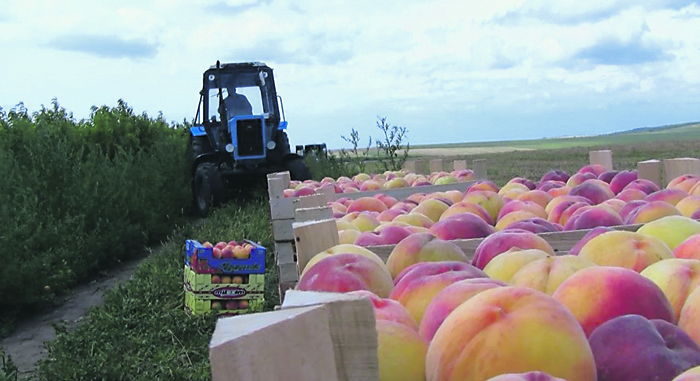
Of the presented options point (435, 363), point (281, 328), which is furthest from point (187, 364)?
point (281, 328)

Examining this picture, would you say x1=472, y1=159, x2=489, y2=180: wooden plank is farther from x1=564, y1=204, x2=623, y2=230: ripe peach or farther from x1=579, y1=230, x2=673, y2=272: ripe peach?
x1=579, y1=230, x2=673, y2=272: ripe peach

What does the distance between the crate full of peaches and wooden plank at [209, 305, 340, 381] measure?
4.97 metres

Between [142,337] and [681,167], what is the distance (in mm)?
3821

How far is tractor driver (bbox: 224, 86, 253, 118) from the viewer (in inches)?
513

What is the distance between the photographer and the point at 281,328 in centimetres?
69

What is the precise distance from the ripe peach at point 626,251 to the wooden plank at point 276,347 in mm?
1309

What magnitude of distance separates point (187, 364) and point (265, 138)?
8.22 metres

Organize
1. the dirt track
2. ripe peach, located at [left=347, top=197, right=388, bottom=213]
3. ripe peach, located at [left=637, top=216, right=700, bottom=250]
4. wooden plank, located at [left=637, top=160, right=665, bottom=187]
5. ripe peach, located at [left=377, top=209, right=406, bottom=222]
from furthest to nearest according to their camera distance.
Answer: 1. the dirt track
2. wooden plank, located at [left=637, top=160, right=665, bottom=187]
3. ripe peach, located at [left=347, top=197, right=388, bottom=213]
4. ripe peach, located at [left=377, top=209, right=406, bottom=222]
5. ripe peach, located at [left=637, top=216, right=700, bottom=250]

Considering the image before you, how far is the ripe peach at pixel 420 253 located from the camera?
2061 mm

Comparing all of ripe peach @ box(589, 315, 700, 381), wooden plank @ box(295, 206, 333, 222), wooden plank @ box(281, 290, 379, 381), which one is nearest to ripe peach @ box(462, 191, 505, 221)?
wooden plank @ box(295, 206, 333, 222)

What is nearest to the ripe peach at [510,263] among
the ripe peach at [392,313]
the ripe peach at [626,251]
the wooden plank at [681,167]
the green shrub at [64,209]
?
the ripe peach at [626,251]

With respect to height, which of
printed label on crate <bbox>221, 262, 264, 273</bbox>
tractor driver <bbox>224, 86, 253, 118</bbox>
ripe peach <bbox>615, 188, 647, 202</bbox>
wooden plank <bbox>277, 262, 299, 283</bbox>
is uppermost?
tractor driver <bbox>224, 86, 253, 118</bbox>

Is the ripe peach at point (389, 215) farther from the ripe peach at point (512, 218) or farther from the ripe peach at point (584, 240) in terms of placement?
the ripe peach at point (584, 240)

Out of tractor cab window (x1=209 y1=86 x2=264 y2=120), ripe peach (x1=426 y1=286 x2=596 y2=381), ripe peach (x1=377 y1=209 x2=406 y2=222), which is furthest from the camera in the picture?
tractor cab window (x1=209 y1=86 x2=264 y2=120)
